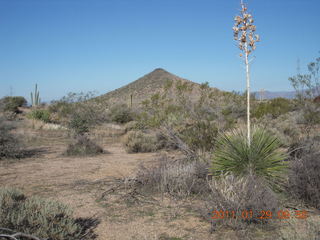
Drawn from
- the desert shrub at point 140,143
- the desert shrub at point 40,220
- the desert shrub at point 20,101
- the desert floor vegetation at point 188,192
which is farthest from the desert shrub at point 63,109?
the desert shrub at point 40,220

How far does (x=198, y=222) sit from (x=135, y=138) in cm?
927

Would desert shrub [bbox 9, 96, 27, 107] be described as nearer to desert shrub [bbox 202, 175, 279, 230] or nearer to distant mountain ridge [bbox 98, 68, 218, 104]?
distant mountain ridge [bbox 98, 68, 218, 104]

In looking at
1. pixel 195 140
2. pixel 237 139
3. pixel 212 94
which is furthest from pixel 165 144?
pixel 237 139

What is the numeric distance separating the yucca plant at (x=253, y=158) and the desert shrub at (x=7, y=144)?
8676 millimetres

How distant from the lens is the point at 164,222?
4930 mm

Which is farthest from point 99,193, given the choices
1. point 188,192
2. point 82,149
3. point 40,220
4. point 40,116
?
point 40,116

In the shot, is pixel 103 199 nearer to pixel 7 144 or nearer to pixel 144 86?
pixel 7 144

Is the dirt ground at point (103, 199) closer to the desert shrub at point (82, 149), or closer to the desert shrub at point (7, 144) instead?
the desert shrub at point (82, 149)

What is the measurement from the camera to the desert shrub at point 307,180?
16.8 ft

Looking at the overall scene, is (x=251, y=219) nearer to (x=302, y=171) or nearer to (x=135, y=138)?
(x=302, y=171)

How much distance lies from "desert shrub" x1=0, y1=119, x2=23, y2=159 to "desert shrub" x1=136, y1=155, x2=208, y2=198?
22.4 feet

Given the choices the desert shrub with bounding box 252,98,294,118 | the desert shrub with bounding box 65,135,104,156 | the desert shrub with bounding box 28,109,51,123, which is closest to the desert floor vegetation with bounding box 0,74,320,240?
the desert shrub with bounding box 65,135,104,156

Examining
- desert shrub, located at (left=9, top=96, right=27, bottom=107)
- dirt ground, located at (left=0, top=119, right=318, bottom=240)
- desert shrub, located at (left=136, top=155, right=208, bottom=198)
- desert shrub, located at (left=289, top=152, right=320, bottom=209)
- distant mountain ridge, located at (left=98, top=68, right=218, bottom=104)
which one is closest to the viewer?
dirt ground, located at (left=0, top=119, right=318, bottom=240)

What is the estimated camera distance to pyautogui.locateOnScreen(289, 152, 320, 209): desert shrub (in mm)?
5109
